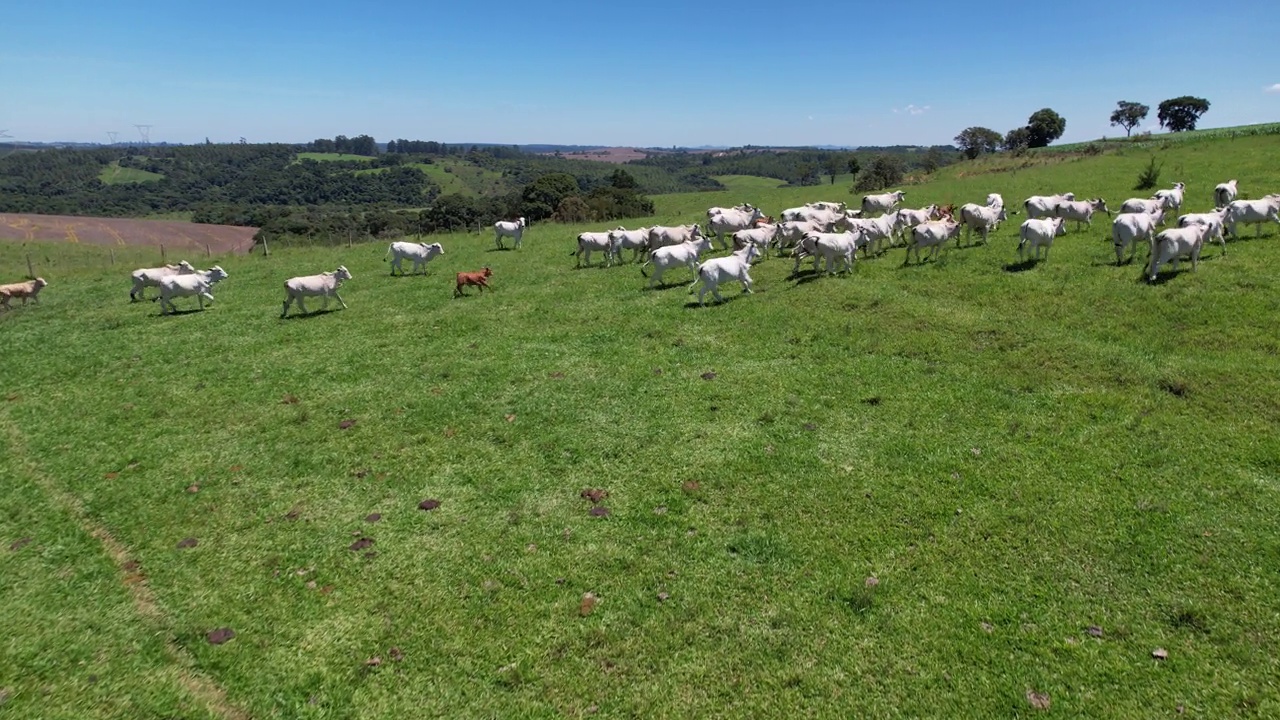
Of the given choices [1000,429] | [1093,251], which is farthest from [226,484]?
[1093,251]

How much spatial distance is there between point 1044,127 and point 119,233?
113m

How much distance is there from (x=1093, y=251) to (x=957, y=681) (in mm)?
17084

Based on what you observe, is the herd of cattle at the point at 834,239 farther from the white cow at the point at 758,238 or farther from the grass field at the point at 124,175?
the grass field at the point at 124,175

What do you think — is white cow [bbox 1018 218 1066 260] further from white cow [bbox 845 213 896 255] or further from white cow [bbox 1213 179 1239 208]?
white cow [bbox 1213 179 1239 208]

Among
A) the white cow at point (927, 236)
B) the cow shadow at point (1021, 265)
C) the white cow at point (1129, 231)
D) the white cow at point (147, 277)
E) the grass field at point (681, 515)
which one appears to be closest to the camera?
the grass field at point (681, 515)

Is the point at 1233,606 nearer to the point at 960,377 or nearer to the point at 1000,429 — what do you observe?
the point at 1000,429

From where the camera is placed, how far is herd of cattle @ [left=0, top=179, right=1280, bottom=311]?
16734 mm

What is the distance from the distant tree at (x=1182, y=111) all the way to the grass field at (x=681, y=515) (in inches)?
4592

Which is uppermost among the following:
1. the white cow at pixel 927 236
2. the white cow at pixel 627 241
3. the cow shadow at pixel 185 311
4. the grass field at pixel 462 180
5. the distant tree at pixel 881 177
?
the grass field at pixel 462 180

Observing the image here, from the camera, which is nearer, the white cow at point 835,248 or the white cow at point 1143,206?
the white cow at point 835,248

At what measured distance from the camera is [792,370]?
12.5 meters

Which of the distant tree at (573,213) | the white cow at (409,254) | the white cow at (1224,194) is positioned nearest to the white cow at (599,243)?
the white cow at (409,254)

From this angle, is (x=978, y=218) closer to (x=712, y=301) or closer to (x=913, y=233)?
(x=913, y=233)

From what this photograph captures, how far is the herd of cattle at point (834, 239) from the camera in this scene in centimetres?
1673
